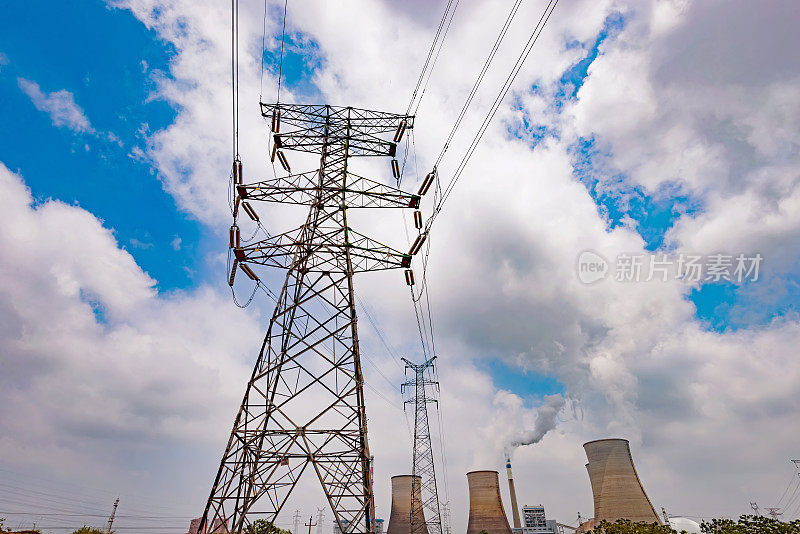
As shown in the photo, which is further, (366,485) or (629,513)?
(629,513)

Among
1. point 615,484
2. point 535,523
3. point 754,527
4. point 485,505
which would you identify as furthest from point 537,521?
point 754,527

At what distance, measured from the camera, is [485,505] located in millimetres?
50375

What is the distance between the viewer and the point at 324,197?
50.1 feet

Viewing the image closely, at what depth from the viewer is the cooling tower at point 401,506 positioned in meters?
50.9

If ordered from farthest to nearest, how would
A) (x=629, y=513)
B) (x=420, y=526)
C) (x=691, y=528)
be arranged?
(x=691, y=528)
(x=420, y=526)
(x=629, y=513)

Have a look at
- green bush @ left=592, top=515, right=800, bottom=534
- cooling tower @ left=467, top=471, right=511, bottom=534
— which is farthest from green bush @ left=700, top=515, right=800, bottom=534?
cooling tower @ left=467, top=471, right=511, bottom=534

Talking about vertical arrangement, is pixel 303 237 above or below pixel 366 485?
above

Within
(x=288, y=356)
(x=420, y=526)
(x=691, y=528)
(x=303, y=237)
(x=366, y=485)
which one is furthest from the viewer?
(x=691, y=528)

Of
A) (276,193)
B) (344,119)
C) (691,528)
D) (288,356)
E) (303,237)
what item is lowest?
(691,528)

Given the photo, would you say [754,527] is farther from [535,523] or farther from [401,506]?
[535,523]

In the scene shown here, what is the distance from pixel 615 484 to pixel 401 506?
80.6ft

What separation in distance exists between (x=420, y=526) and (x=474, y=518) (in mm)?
6501

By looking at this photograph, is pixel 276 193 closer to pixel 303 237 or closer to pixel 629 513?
pixel 303 237

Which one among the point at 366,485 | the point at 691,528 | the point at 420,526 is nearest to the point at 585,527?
the point at 691,528
